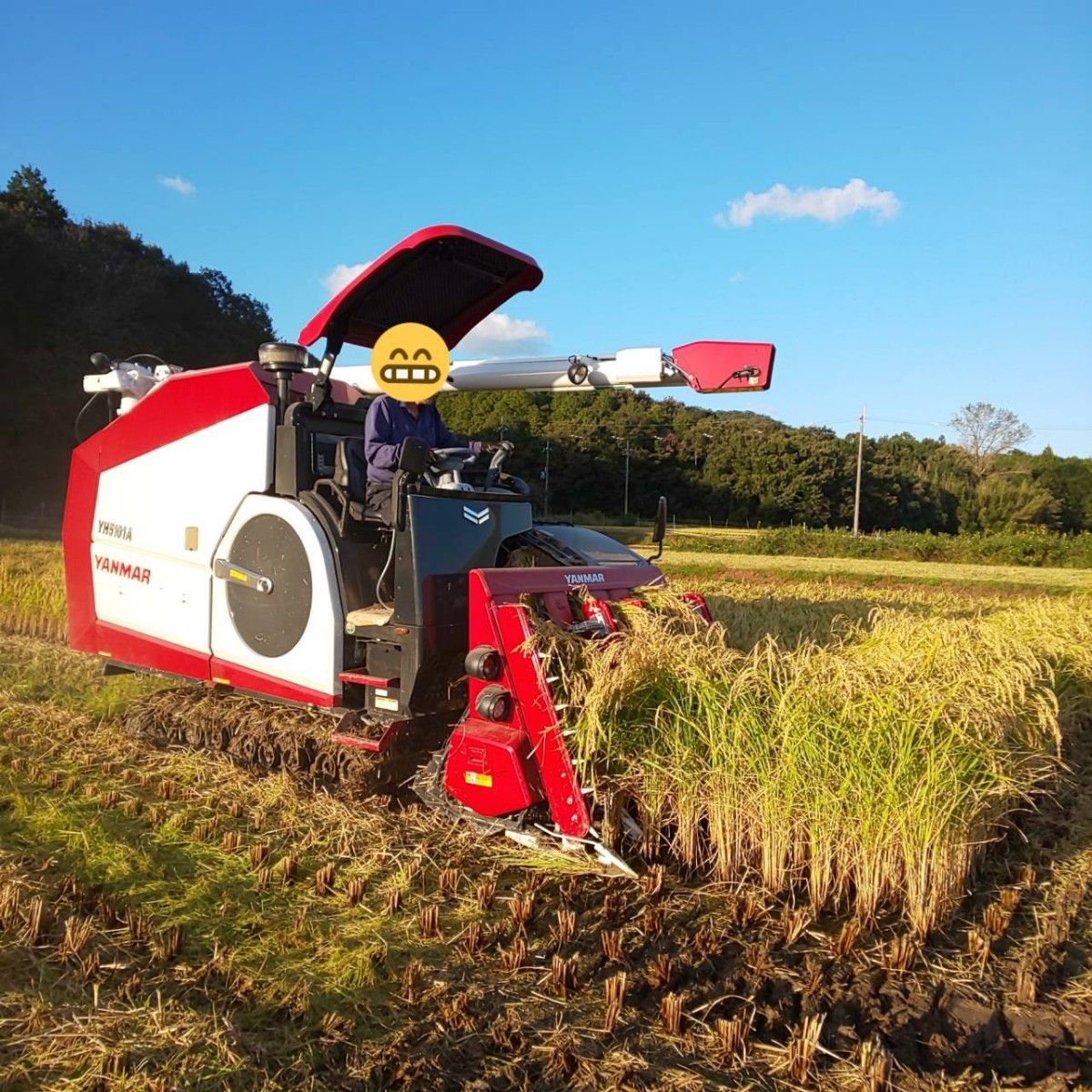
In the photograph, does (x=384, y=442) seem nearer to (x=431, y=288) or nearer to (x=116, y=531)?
(x=431, y=288)

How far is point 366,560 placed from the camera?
496cm

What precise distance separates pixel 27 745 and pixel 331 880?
302cm

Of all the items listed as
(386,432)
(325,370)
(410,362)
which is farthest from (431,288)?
(386,432)

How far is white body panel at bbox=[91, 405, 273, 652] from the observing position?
17.2ft

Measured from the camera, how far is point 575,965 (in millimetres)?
3137

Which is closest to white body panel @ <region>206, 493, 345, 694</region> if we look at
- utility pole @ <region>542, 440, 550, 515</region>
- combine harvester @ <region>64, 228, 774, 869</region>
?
combine harvester @ <region>64, 228, 774, 869</region>

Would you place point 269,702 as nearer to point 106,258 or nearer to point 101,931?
point 101,931

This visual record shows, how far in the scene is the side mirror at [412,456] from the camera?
4.29m

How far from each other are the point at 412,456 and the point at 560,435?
4834 centimetres

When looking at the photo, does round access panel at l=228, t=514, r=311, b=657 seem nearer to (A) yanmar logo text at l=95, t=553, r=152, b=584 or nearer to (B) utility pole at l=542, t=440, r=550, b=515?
(A) yanmar logo text at l=95, t=553, r=152, b=584

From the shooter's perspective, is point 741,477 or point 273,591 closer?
point 273,591

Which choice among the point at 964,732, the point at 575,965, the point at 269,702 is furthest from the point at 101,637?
the point at 964,732

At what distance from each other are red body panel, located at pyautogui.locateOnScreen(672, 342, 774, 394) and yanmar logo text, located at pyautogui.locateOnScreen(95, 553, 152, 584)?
3.65 m

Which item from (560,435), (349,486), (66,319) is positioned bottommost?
(349,486)
